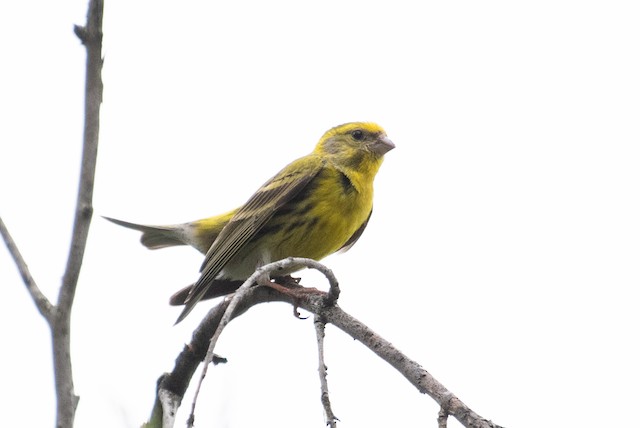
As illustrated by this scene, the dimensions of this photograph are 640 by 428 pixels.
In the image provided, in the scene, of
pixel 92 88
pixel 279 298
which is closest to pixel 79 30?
pixel 92 88

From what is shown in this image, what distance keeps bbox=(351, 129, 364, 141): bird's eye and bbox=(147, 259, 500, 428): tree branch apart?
2171 millimetres

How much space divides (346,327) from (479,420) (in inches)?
40.6

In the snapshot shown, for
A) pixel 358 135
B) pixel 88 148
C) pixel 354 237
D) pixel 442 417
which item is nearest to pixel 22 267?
pixel 88 148

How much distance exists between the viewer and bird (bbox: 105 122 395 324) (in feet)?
21.1

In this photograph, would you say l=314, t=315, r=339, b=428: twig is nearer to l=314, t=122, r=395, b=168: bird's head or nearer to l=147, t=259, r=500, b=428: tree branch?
l=147, t=259, r=500, b=428: tree branch

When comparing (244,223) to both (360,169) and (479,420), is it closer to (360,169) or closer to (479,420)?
(360,169)

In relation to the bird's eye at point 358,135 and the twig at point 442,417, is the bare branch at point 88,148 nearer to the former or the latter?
the twig at point 442,417

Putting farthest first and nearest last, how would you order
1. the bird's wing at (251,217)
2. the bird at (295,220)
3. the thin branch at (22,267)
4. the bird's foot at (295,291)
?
the bird at (295,220) → the bird's wing at (251,217) → the bird's foot at (295,291) → the thin branch at (22,267)

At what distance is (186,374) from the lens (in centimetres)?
445

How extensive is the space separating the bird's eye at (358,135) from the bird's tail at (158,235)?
5.38 feet

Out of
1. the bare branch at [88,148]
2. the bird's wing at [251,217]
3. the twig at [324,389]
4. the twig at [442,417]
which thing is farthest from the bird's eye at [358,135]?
the bare branch at [88,148]

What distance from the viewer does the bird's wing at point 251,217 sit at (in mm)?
6312

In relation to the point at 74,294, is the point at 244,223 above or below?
above

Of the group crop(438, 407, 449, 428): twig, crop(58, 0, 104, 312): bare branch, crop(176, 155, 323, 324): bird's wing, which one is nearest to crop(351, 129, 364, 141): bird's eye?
crop(176, 155, 323, 324): bird's wing
